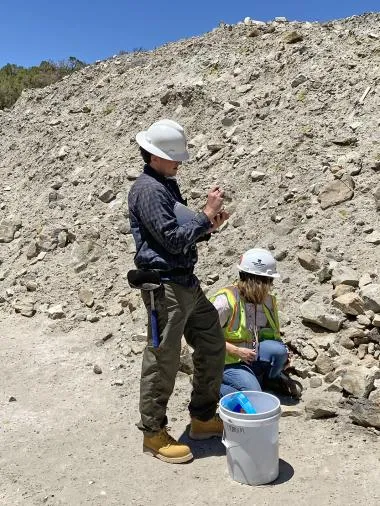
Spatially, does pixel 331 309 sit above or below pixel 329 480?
above

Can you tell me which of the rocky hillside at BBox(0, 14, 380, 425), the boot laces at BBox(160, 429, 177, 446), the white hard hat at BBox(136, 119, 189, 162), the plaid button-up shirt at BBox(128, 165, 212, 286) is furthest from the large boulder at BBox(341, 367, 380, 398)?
the white hard hat at BBox(136, 119, 189, 162)

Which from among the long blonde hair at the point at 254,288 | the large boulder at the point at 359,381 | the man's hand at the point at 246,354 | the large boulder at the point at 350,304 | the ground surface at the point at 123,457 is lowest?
the ground surface at the point at 123,457

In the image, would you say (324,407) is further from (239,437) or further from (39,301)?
(39,301)

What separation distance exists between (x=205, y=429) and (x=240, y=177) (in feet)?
13.8

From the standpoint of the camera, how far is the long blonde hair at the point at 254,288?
4418 mm

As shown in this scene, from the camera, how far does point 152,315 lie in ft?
12.2

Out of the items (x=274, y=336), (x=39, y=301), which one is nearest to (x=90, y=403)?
(x=274, y=336)

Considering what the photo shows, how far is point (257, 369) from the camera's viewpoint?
4.62 metres

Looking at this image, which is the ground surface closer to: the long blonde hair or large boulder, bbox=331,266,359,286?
the long blonde hair

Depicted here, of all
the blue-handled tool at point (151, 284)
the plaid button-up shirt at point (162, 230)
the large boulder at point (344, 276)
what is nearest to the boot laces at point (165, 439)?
the blue-handled tool at point (151, 284)

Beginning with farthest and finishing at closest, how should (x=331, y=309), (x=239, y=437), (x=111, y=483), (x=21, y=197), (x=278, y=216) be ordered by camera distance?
1. (x=21, y=197)
2. (x=278, y=216)
3. (x=331, y=309)
4. (x=111, y=483)
5. (x=239, y=437)

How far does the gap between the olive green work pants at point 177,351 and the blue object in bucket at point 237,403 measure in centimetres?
31

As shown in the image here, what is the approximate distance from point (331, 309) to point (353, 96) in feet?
12.1

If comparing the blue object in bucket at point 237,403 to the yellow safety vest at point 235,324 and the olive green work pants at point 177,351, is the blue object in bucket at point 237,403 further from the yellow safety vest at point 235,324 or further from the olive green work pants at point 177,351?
the yellow safety vest at point 235,324
